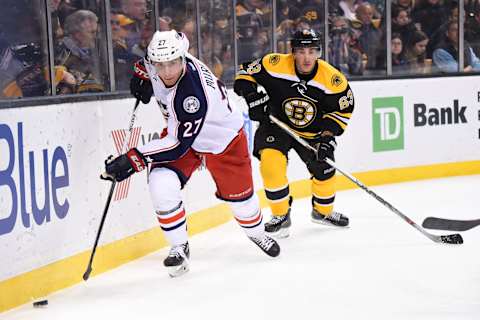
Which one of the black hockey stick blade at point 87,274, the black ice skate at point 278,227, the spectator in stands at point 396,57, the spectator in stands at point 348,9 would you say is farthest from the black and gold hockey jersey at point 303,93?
the spectator in stands at point 396,57

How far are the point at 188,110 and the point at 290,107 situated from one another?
128 centimetres

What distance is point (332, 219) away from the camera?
5.37 m

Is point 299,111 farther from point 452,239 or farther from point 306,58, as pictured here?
point 452,239

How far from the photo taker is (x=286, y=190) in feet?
16.7

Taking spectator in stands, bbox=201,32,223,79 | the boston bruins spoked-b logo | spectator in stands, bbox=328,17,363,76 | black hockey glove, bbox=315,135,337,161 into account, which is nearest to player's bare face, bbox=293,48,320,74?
the boston bruins spoked-b logo

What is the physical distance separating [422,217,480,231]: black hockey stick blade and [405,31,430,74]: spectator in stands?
2.76m

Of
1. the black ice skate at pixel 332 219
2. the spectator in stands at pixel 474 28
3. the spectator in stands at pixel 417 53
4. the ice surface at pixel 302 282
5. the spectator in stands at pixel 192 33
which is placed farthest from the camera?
the spectator in stands at pixel 474 28

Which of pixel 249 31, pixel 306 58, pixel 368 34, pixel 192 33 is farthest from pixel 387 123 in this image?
pixel 306 58

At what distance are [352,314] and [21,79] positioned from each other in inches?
69.1

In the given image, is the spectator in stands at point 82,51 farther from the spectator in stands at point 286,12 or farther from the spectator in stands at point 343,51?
the spectator in stands at point 343,51

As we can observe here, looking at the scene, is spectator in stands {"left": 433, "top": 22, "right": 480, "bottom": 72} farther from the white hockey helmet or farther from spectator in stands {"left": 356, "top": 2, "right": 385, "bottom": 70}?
the white hockey helmet

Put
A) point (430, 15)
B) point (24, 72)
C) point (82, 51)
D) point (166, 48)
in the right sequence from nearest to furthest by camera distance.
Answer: point (166, 48) → point (24, 72) → point (82, 51) → point (430, 15)

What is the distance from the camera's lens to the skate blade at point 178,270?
13.7 feet

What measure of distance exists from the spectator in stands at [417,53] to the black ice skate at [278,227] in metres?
2.92
